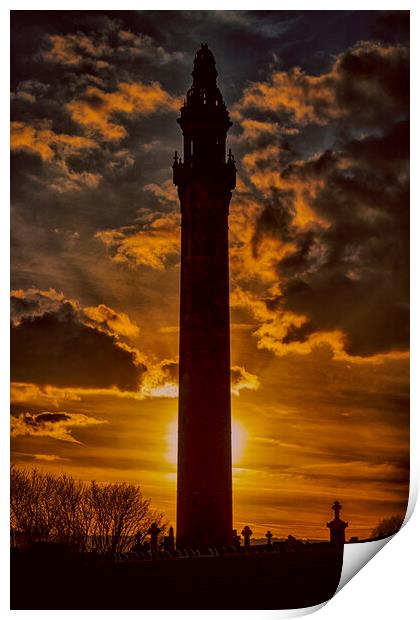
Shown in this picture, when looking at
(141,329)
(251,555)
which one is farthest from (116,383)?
(251,555)

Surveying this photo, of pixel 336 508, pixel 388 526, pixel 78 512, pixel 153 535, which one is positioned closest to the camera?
pixel 388 526

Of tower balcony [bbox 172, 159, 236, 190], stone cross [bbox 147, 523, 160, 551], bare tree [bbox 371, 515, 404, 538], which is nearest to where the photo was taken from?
bare tree [bbox 371, 515, 404, 538]

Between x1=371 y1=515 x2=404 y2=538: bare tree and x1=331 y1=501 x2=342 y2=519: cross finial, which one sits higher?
x1=331 y1=501 x2=342 y2=519: cross finial

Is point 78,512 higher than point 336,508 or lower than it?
lower

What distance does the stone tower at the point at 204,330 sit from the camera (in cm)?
2431

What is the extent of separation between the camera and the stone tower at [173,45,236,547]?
79.8ft

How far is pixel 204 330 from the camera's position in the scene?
84.5 ft

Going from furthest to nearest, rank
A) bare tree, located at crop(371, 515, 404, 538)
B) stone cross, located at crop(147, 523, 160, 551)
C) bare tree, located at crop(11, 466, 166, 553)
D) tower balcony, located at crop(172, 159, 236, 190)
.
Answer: tower balcony, located at crop(172, 159, 236, 190) < stone cross, located at crop(147, 523, 160, 551) < bare tree, located at crop(11, 466, 166, 553) < bare tree, located at crop(371, 515, 404, 538)

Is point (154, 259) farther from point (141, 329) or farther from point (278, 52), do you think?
point (278, 52)

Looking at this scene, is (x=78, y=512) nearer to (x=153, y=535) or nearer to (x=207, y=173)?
(x=153, y=535)

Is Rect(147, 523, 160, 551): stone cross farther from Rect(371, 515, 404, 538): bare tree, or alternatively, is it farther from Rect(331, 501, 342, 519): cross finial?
Rect(371, 515, 404, 538): bare tree

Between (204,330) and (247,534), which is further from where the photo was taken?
(204,330)

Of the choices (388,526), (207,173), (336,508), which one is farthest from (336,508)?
(207,173)

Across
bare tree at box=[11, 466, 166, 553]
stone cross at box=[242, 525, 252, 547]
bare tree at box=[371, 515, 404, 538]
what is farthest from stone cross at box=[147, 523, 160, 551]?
bare tree at box=[371, 515, 404, 538]
